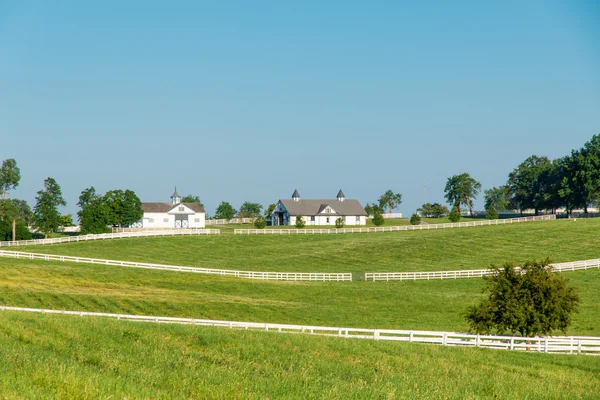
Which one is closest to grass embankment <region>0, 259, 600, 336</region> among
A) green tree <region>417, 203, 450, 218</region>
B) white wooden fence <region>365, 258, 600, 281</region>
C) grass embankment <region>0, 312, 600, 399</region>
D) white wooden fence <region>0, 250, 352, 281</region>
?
white wooden fence <region>365, 258, 600, 281</region>

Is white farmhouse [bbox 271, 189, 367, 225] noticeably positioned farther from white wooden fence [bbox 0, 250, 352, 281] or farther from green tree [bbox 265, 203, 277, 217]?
white wooden fence [bbox 0, 250, 352, 281]

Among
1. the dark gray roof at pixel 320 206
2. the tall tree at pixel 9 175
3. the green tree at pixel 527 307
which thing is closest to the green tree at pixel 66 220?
the tall tree at pixel 9 175

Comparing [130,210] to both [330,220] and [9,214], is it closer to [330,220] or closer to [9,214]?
[9,214]

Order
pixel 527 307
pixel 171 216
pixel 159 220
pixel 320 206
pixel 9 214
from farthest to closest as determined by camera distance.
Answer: pixel 320 206, pixel 171 216, pixel 159 220, pixel 9 214, pixel 527 307

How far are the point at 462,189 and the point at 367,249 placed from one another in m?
98.0

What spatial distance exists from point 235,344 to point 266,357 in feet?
6.66

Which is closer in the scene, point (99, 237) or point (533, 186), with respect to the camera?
point (99, 237)

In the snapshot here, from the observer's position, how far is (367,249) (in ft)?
280

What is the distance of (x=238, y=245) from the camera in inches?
3708

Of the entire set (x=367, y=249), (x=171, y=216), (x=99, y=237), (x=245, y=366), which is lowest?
(x=245, y=366)

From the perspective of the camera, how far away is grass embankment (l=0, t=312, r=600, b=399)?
12805 mm

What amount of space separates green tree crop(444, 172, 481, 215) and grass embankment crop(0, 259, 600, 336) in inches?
4553

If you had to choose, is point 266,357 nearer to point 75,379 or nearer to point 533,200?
point 75,379

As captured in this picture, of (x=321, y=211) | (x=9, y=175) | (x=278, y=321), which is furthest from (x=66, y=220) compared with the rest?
(x=278, y=321)
